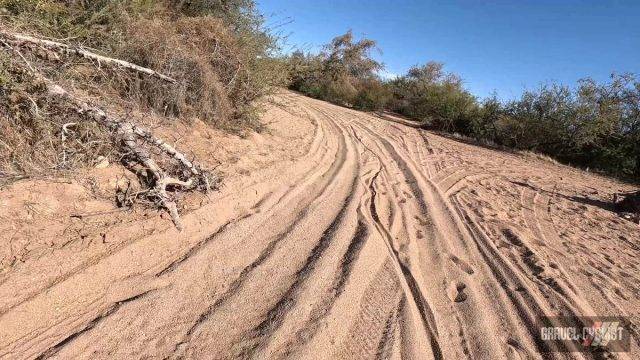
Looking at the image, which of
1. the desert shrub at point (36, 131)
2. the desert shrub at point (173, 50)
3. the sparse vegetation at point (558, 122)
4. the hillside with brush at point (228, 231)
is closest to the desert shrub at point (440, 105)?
the sparse vegetation at point (558, 122)

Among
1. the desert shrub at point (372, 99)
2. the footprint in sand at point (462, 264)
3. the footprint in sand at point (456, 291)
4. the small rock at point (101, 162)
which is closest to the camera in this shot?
the footprint in sand at point (456, 291)

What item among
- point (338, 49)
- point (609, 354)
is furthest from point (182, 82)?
point (338, 49)

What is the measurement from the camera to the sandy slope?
2.52m

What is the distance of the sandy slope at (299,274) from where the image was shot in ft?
8.27

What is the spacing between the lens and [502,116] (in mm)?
14461

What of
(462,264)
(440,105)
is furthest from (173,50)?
(440,105)

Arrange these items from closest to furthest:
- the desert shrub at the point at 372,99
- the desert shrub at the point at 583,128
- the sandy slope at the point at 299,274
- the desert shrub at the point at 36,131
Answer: the sandy slope at the point at 299,274 → the desert shrub at the point at 36,131 → the desert shrub at the point at 583,128 → the desert shrub at the point at 372,99

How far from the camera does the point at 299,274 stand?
3.31 m

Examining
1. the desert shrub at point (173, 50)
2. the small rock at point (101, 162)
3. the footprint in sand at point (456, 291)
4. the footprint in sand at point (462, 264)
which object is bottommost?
the footprint in sand at point (456, 291)

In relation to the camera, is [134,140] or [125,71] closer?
[134,140]

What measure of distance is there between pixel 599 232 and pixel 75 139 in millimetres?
6759

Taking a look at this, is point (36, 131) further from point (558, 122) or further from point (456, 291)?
point (558, 122)

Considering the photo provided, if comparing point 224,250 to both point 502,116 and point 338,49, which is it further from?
point 338,49

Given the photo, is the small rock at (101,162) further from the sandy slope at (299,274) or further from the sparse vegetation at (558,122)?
the sparse vegetation at (558,122)
